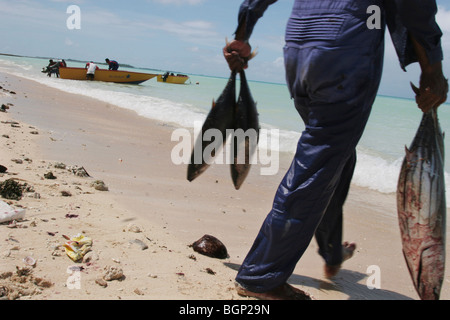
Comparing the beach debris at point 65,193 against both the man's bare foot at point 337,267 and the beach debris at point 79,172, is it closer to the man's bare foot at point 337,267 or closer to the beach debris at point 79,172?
the beach debris at point 79,172

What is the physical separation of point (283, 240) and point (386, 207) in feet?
11.7

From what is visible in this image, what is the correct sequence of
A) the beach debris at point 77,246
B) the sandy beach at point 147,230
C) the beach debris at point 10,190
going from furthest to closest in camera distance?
1. the beach debris at point 10,190
2. the beach debris at point 77,246
3. the sandy beach at point 147,230

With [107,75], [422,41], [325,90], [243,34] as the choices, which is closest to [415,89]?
[422,41]

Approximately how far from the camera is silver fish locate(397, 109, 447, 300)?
2.18 meters

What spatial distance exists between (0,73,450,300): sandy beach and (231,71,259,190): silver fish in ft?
2.23

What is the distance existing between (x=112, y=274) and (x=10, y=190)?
1.51 m

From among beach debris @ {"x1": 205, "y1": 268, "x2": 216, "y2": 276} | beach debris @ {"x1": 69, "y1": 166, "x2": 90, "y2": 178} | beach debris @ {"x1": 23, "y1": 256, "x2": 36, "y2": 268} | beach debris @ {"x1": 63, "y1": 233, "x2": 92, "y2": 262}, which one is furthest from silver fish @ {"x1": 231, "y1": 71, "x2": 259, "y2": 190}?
beach debris @ {"x1": 69, "y1": 166, "x2": 90, "y2": 178}

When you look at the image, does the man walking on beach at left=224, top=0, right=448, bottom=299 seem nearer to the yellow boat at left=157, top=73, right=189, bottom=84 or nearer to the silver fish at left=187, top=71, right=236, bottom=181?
the silver fish at left=187, top=71, right=236, bottom=181

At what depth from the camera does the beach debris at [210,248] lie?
3.00m

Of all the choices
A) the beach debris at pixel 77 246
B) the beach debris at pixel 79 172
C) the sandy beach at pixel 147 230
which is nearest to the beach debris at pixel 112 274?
the sandy beach at pixel 147 230

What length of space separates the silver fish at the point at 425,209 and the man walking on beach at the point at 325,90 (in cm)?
20

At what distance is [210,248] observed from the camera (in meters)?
3.02

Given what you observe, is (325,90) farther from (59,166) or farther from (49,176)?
(59,166)
